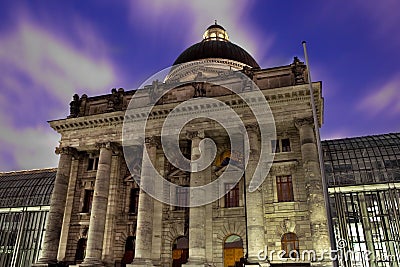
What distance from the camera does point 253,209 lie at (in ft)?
96.3

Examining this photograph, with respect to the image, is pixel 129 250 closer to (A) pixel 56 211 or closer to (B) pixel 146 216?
(B) pixel 146 216

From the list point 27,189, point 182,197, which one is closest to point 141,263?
point 182,197

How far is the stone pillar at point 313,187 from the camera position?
27.0 m

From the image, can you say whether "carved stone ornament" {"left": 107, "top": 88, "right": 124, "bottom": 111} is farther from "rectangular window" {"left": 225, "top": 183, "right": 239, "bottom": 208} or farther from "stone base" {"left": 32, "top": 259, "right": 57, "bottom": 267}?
"stone base" {"left": 32, "top": 259, "right": 57, "bottom": 267}

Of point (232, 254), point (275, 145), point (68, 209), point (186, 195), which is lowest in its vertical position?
point (232, 254)

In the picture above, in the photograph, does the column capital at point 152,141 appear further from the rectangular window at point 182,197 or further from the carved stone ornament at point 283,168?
the carved stone ornament at point 283,168

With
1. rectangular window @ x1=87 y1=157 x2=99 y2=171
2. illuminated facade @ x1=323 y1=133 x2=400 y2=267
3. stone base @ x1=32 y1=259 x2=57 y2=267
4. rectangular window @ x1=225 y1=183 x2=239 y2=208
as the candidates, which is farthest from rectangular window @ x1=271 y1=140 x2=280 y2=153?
stone base @ x1=32 y1=259 x2=57 y2=267

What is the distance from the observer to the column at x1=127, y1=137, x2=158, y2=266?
3098 centimetres

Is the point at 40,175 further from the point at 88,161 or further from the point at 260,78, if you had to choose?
the point at 260,78

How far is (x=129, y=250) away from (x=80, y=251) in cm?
541

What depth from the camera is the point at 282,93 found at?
32312 mm

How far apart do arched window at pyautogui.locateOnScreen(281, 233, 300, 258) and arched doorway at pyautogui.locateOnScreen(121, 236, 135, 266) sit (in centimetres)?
1488

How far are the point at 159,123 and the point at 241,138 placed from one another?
8.54 metres

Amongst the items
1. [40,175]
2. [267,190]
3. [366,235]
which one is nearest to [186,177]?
[267,190]
